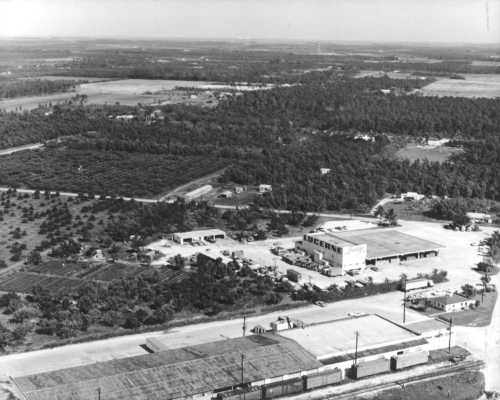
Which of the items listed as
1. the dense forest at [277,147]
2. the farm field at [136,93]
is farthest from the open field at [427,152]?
the farm field at [136,93]

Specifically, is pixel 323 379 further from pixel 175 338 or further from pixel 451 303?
pixel 451 303

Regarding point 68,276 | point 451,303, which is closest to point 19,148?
point 68,276

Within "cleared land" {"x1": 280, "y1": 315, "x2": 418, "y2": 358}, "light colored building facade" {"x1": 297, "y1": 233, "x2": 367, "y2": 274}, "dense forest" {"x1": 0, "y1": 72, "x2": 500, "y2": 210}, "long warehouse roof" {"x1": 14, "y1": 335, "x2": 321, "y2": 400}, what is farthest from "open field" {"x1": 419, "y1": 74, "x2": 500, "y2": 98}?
"long warehouse roof" {"x1": 14, "y1": 335, "x2": 321, "y2": 400}

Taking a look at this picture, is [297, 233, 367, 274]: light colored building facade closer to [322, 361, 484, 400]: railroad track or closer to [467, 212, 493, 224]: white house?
[322, 361, 484, 400]: railroad track

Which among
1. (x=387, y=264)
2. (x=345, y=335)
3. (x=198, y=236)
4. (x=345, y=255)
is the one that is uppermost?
(x=345, y=335)

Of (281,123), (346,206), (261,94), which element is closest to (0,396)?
(346,206)

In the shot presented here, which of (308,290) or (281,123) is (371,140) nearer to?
(281,123)
